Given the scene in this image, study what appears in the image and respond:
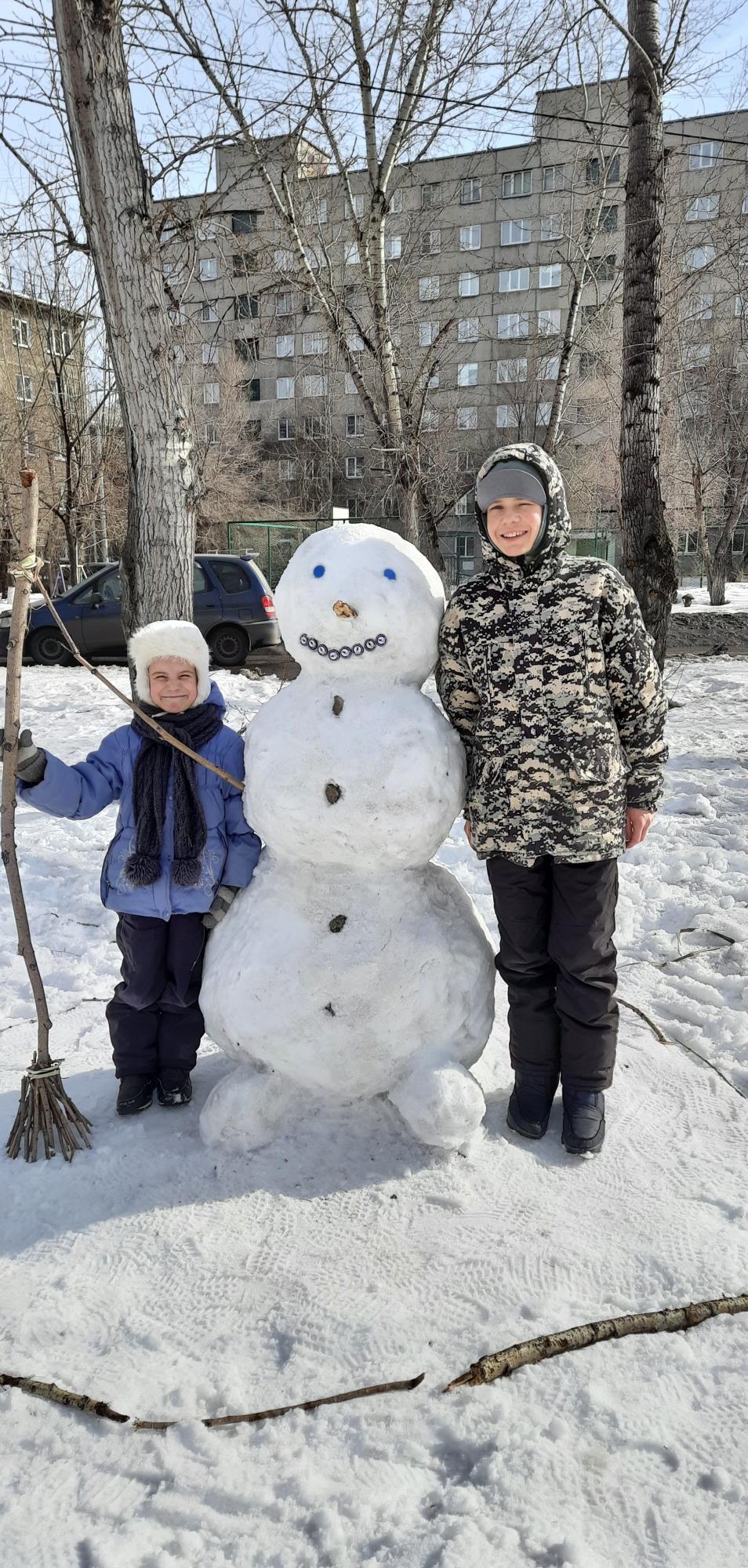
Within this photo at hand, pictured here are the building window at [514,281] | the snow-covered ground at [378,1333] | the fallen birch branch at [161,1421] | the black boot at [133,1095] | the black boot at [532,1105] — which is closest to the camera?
the snow-covered ground at [378,1333]

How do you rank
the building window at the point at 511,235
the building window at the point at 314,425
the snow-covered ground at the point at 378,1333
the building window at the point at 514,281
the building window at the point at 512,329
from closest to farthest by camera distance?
the snow-covered ground at the point at 378,1333 < the building window at the point at 512,329 < the building window at the point at 314,425 < the building window at the point at 514,281 < the building window at the point at 511,235

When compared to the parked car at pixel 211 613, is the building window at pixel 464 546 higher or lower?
higher

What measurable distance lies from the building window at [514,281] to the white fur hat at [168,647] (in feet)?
104

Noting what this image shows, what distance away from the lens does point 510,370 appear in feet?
93.7

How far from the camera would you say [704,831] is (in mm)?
5016

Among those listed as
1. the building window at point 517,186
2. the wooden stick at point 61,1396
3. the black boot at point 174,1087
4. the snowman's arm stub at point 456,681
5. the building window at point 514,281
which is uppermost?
the building window at point 517,186

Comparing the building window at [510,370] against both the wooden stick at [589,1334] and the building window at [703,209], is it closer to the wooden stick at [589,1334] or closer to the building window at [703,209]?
the building window at [703,209]

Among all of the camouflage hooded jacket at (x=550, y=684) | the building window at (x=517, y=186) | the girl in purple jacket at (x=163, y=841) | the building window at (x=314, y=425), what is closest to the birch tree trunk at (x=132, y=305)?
the girl in purple jacket at (x=163, y=841)

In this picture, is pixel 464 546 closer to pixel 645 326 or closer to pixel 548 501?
pixel 645 326

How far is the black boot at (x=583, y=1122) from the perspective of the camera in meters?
2.32

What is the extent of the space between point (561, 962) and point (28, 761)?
1.43m

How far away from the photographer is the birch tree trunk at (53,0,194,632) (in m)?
4.09

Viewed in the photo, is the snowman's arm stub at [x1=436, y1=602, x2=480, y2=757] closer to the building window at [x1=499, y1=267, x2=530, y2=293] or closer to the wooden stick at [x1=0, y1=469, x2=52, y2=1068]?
the wooden stick at [x1=0, y1=469, x2=52, y2=1068]

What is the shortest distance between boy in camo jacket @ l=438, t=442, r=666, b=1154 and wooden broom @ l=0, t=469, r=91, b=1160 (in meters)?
1.06
